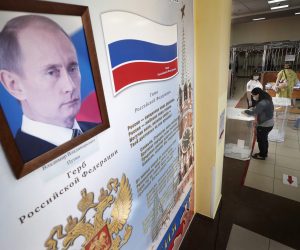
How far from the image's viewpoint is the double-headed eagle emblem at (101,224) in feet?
2.97

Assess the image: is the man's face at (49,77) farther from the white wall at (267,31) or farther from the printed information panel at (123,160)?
the white wall at (267,31)

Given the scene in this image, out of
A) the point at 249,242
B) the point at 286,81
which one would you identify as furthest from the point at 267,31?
the point at 249,242

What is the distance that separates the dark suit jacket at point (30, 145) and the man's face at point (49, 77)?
7 cm

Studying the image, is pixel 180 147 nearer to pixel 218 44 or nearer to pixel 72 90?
pixel 218 44

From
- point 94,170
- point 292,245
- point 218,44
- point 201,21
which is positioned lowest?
point 292,245

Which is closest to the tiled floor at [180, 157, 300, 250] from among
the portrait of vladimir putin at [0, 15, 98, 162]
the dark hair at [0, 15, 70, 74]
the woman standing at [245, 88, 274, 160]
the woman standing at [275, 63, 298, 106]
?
the woman standing at [245, 88, 274, 160]

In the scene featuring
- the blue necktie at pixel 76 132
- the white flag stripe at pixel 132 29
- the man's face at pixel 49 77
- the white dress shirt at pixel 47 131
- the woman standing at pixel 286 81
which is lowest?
the woman standing at pixel 286 81

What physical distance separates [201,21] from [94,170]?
1.68 m

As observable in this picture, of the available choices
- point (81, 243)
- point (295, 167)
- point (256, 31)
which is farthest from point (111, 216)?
point (256, 31)

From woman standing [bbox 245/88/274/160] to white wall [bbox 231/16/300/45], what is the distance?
10.3m

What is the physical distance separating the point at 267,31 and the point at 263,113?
10.5 meters

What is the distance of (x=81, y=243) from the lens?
99 cm

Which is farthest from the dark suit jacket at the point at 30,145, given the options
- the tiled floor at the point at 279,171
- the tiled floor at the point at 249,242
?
the tiled floor at the point at 279,171

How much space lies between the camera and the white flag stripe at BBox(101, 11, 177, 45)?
993 mm
